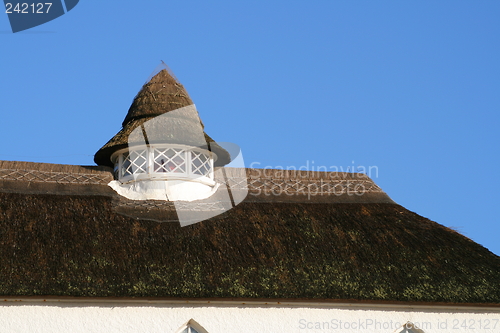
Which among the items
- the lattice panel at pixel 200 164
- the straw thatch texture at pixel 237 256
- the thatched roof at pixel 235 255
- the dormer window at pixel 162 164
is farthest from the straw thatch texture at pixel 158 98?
the straw thatch texture at pixel 237 256

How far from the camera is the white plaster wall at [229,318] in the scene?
15.0 meters

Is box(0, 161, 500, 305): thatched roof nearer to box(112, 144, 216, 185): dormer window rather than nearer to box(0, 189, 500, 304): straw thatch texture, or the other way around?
box(0, 189, 500, 304): straw thatch texture

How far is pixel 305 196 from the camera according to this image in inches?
794

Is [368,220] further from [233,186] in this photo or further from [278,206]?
[233,186]

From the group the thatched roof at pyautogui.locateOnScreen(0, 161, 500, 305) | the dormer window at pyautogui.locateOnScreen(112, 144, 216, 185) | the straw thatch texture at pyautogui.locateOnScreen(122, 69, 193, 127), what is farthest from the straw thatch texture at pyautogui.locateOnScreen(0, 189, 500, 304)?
the straw thatch texture at pyautogui.locateOnScreen(122, 69, 193, 127)

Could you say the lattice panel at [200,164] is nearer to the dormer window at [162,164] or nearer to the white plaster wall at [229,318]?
the dormer window at [162,164]

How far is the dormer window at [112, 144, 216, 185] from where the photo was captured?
20297 millimetres

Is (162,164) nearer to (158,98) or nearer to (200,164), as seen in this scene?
(200,164)

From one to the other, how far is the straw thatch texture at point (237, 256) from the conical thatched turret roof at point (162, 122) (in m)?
2.77

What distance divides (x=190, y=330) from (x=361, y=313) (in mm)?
3983

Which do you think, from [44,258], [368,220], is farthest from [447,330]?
[44,258]

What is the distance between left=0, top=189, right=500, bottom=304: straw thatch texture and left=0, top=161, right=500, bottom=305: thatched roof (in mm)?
24

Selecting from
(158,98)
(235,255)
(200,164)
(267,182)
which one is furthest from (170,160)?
(235,255)

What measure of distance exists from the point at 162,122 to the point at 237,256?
236 inches
